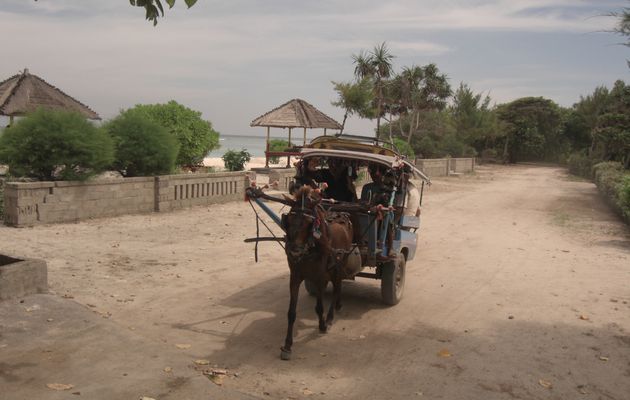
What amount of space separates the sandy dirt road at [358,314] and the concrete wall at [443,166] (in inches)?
781

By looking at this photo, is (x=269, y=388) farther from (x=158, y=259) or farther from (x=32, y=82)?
(x=32, y=82)

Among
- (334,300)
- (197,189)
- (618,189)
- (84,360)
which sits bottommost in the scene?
(84,360)

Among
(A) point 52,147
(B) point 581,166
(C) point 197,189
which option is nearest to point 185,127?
(C) point 197,189

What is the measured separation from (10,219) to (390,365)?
9.41 meters

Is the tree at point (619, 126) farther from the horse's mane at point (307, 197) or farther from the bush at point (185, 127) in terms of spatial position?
the horse's mane at point (307, 197)

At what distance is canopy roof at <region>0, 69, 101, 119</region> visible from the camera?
1947 cm

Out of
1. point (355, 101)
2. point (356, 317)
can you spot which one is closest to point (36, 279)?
point (356, 317)

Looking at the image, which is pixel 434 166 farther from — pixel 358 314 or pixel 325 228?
pixel 325 228

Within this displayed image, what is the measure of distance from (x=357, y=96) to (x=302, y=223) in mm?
34700

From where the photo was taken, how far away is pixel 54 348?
5578mm

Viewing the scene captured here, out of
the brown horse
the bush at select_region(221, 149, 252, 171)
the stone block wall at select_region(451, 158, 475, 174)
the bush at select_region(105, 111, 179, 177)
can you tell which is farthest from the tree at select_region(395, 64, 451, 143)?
the brown horse

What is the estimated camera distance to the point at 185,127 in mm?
22359

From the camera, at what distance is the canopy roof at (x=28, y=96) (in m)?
19.5

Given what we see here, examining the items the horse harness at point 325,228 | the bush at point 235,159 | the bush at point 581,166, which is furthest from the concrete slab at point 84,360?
the bush at point 581,166
